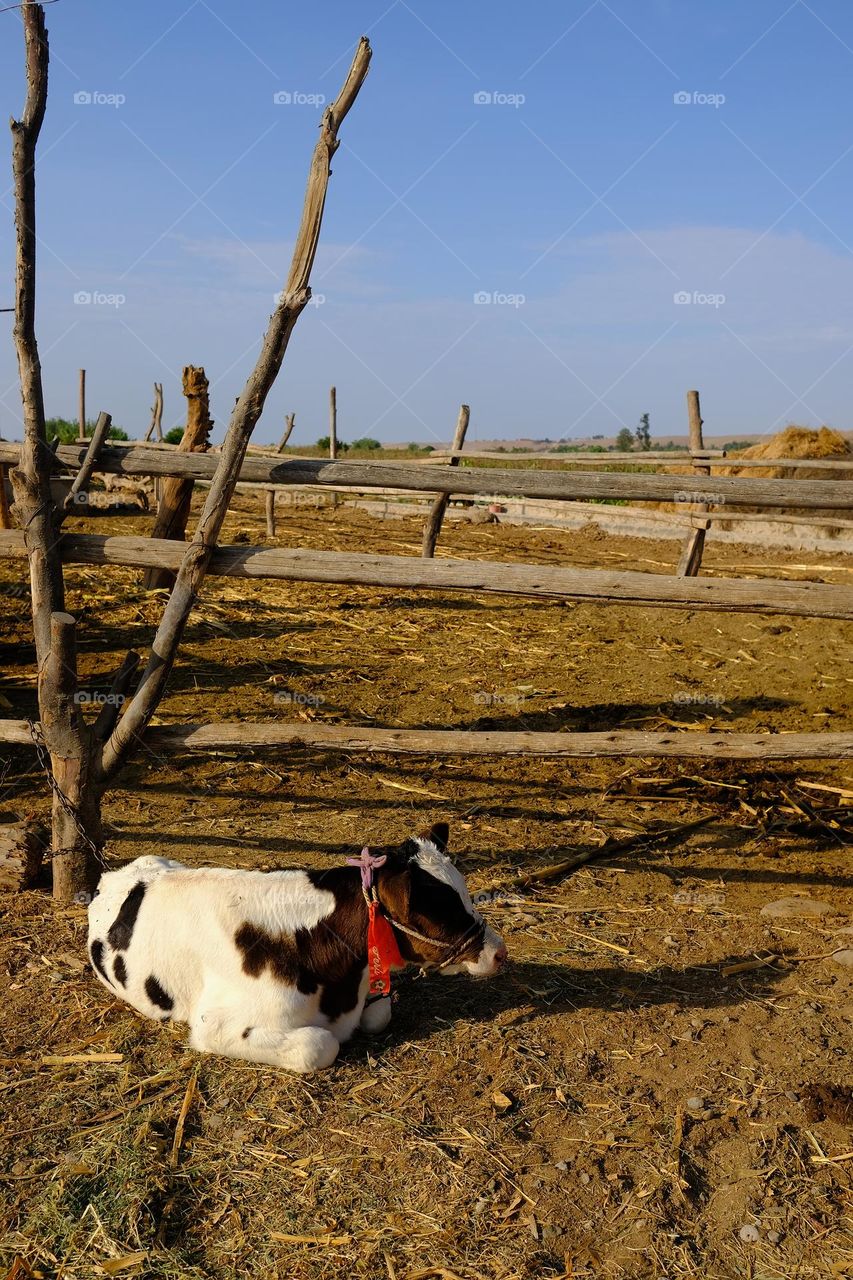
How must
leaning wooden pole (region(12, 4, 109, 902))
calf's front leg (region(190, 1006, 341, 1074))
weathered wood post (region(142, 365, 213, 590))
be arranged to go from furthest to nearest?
1. weathered wood post (region(142, 365, 213, 590))
2. leaning wooden pole (region(12, 4, 109, 902))
3. calf's front leg (region(190, 1006, 341, 1074))

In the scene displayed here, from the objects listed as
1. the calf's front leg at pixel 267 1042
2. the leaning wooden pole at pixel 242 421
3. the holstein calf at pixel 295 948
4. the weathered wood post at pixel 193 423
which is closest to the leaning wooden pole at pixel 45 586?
the leaning wooden pole at pixel 242 421

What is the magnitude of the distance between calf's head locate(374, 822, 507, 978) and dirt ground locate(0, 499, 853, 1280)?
31cm

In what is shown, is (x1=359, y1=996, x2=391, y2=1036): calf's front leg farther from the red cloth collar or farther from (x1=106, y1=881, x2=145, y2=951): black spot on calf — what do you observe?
(x1=106, y1=881, x2=145, y2=951): black spot on calf

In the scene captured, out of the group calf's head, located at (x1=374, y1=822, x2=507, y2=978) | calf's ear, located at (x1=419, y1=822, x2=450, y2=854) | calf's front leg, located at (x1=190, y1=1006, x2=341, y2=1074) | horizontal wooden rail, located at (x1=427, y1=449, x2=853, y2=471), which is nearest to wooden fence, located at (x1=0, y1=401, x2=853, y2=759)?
calf's ear, located at (x1=419, y1=822, x2=450, y2=854)

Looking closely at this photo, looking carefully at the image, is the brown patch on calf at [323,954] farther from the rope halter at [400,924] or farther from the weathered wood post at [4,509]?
the weathered wood post at [4,509]

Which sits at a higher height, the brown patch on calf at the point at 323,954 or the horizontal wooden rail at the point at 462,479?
the horizontal wooden rail at the point at 462,479

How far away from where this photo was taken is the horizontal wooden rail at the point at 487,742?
4.32 m

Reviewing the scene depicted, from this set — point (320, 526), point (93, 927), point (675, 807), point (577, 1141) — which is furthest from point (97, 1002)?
point (320, 526)

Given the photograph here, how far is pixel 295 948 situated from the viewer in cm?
316

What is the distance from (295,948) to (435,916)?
45 cm

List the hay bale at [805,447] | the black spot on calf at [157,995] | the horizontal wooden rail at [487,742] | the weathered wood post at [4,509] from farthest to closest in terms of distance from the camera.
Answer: the hay bale at [805,447] → the weathered wood post at [4,509] → the horizontal wooden rail at [487,742] → the black spot on calf at [157,995]

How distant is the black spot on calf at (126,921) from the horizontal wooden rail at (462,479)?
181cm

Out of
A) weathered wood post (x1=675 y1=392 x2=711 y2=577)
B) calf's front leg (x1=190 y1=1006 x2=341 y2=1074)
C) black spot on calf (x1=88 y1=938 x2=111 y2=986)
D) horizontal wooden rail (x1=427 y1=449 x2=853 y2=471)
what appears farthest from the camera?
horizontal wooden rail (x1=427 y1=449 x2=853 y2=471)

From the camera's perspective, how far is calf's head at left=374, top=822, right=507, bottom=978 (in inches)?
→ 124
